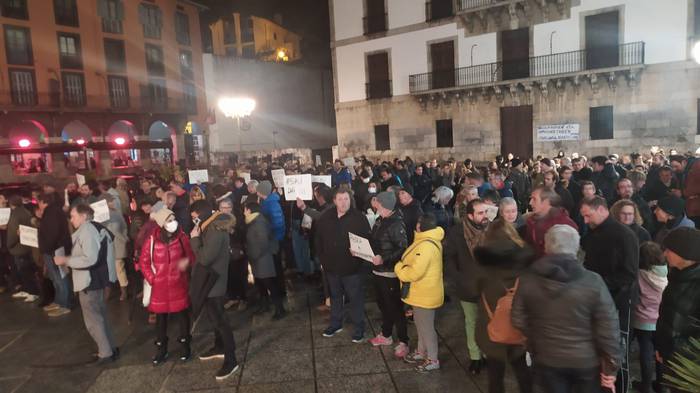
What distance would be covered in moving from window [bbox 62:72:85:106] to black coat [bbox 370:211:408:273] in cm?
3175

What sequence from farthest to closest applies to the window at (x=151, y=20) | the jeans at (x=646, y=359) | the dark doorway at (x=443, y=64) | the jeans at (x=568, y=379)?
the window at (x=151, y=20)
the dark doorway at (x=443, y=64)
the jeans at (x=646, y=359)
the jeans at (x=568, y=379)

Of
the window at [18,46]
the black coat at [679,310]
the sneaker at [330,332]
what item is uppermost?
the window at [18,46]

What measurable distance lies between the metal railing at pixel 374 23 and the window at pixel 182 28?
20006 millimetres

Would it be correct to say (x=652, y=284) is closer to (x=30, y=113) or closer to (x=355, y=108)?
(x=355, y=108)

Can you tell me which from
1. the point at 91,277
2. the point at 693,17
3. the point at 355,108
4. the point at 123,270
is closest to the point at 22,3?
the point at 355,108

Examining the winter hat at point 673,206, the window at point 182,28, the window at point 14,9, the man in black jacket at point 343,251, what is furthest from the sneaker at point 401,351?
the window at point 182,28

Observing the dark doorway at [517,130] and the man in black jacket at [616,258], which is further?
the dark doorway at [517,130]

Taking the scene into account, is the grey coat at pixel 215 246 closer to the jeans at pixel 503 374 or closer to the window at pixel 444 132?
the jeans at pixel 503 374

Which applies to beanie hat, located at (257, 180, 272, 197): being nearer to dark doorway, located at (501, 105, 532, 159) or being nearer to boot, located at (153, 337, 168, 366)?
boot, located at (153, 337, 168, 366)

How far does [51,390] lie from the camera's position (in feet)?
15.9

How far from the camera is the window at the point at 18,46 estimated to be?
93.5 ft

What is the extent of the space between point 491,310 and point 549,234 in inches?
32.0

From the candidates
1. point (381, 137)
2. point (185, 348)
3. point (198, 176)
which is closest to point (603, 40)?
point (381, 137)

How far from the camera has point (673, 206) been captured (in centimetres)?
487
